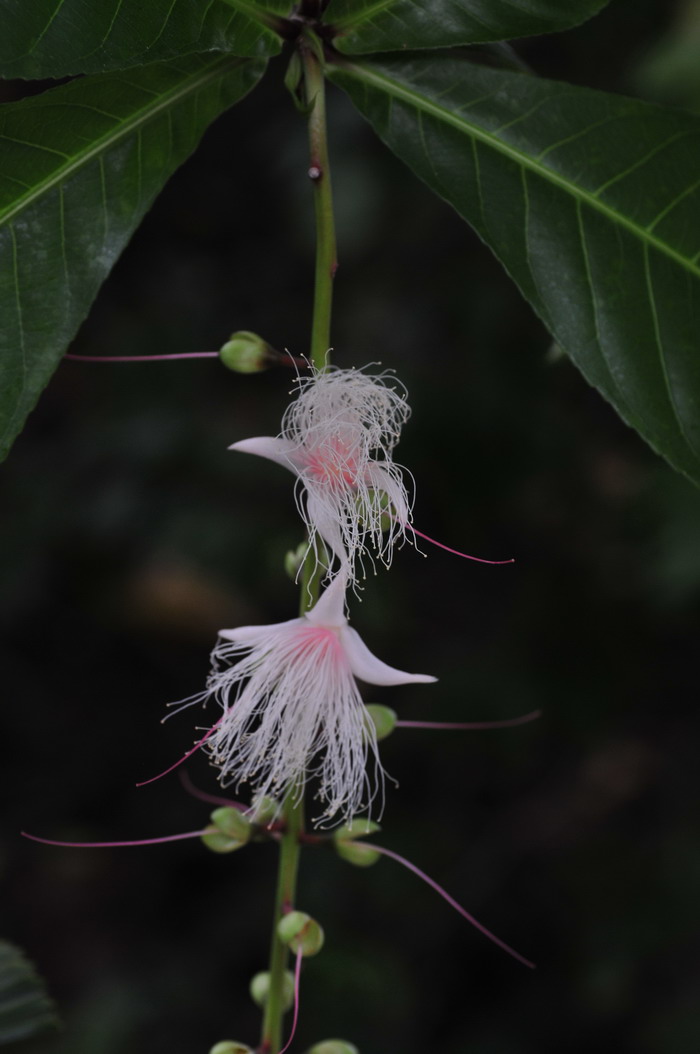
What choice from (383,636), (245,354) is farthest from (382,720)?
(383,636)

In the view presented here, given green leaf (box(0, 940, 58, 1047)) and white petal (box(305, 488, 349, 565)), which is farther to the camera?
green leaf (box(0, 940, 58, 1047))

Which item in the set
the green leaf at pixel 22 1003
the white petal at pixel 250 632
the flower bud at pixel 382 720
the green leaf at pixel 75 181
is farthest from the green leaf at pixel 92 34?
the green leaf at pixel 22 1003

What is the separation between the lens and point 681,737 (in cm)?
316

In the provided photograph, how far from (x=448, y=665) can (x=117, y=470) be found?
954 millimetres

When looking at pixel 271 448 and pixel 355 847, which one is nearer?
pixel 271 448

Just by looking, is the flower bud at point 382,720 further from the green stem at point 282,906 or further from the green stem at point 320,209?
the green stem at point 320,209

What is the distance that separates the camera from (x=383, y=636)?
2637 millimetres

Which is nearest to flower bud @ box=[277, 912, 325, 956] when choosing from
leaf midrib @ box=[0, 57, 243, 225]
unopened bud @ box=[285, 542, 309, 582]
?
unopened bud @ box=[285, 542, 309, 582]

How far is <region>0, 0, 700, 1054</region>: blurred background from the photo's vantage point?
2561 millimetres

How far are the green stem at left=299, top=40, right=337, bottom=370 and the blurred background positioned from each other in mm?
1529

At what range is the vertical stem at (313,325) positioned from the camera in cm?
85

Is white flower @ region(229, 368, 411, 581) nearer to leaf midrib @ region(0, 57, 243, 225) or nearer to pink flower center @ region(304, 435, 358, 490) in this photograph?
pink flower center @ region(304, 435, 358, 490)

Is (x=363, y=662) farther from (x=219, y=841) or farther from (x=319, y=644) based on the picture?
(x=219, y=841)

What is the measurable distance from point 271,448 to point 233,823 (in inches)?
12.8
